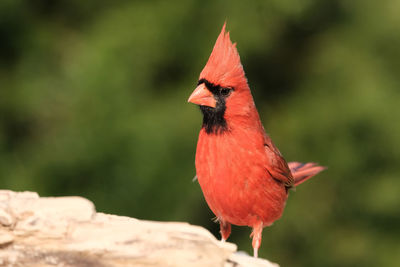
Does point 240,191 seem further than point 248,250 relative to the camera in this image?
No

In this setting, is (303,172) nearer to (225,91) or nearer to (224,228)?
(224,228)

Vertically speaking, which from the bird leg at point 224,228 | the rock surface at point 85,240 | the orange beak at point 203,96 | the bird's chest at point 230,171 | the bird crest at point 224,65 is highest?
the bird crest at point 224,65

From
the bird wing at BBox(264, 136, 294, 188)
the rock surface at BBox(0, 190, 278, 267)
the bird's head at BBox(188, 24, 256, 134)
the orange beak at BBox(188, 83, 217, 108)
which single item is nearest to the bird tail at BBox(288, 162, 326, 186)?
the bird wing at BBox(264, 136, 294, 188)

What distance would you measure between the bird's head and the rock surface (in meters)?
0.48

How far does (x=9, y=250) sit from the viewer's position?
5.52 ft

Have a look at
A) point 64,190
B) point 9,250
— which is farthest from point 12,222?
point 64,190

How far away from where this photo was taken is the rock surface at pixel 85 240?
1613 millimetres

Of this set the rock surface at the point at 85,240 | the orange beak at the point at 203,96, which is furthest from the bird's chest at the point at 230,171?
the rock surface at the point at 85,240

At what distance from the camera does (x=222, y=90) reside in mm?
2008

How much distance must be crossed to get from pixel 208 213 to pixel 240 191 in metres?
2.09

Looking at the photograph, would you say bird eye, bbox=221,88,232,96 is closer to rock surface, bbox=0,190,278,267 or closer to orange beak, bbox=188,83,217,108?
orange beak, bbox=188,83,217,108

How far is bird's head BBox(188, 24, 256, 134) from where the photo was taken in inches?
76.4

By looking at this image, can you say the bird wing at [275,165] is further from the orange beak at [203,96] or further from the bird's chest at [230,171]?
the orange beak at [203,96]

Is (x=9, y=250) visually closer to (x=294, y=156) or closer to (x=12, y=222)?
(x=12, y=222)
